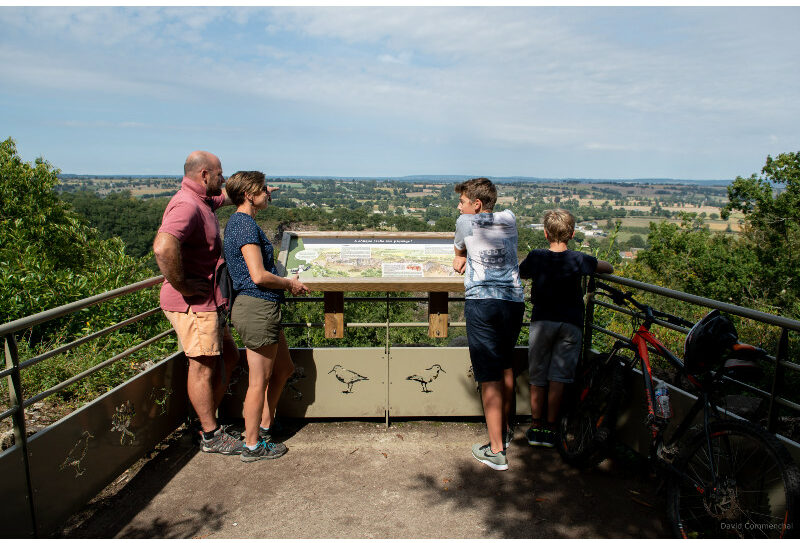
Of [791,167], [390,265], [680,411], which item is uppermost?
[791,167]

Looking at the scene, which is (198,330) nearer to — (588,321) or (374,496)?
(374,496)

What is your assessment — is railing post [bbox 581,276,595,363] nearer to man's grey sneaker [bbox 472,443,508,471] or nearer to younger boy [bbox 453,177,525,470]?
younger boy [bbox 453,177,525,470]

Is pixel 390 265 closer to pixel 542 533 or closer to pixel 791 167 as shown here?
pixel 542 533

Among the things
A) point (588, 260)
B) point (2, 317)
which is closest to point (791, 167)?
point (588, 260)

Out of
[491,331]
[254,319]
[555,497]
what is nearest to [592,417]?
[555,497]

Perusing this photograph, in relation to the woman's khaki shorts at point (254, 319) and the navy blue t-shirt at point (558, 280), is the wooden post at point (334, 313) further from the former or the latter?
the navy blue t-shirt at point (558, 280)

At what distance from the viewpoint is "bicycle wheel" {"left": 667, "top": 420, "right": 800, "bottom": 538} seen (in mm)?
2373

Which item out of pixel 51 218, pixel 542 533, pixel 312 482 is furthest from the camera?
pixel 51 218

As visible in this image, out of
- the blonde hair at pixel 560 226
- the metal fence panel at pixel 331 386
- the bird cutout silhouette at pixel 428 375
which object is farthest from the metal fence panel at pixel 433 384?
the blonde hair at pixel 560 226

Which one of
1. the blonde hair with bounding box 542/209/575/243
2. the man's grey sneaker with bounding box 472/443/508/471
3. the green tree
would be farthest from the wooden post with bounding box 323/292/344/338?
the green tree

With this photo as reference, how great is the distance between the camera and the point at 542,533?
3094mm

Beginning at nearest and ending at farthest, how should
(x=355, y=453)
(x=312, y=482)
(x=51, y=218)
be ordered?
(x=312, y=482)
(x=355, y=453)
(x=51, y=218)

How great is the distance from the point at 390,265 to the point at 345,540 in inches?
78.7

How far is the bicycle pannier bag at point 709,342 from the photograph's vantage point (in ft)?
9.07
